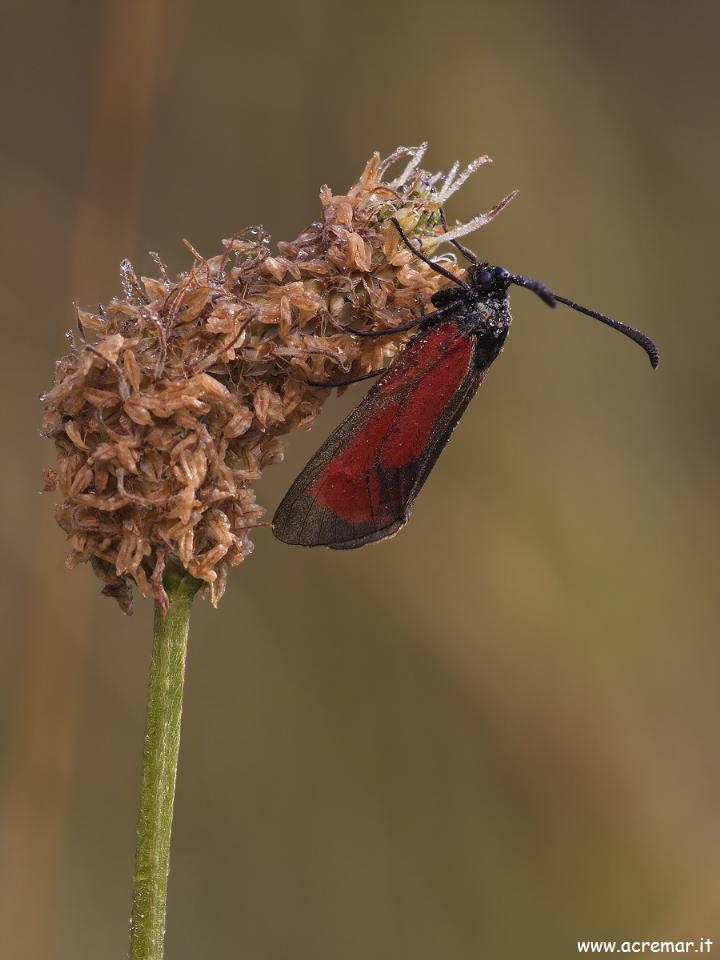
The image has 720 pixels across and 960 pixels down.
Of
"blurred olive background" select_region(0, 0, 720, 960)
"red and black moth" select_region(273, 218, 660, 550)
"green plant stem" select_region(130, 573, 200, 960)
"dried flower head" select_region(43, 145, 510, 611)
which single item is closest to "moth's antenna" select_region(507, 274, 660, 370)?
"red and black moth" select_region(273, 218, 660, 550)

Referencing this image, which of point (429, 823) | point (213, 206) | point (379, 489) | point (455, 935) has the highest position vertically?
point (213, 206)

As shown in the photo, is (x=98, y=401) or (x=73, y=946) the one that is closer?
(x=98, y=401)

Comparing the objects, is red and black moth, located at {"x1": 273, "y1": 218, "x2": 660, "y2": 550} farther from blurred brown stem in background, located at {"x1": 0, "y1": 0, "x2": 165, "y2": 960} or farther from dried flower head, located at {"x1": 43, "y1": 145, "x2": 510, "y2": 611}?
blurred brown stem in background, located at {"x1": 0, "y1": 0, "x2": 165, "y2": 960}

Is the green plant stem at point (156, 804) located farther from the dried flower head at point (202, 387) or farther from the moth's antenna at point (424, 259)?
the moth's antenna at point (424, 259)

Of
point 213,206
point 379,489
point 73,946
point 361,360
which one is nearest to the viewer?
point 361,360

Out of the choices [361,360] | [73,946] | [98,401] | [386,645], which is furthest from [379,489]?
[73,946]

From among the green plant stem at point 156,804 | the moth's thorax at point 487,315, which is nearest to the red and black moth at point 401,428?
the moth's thorax at point 487,315

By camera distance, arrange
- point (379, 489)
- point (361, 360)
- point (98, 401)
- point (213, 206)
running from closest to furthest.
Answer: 1. point (98, 401)
2. point (361, 360)
3. point (379, 489)
4. point (213, 206)

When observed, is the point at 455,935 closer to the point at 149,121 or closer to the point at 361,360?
the point at 361,360
